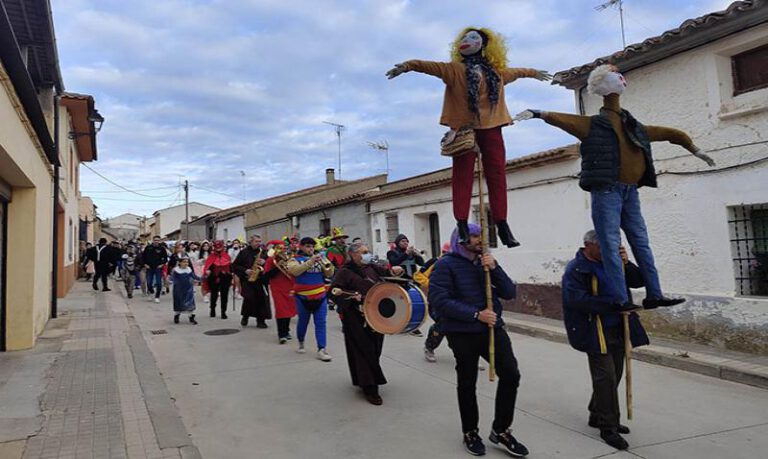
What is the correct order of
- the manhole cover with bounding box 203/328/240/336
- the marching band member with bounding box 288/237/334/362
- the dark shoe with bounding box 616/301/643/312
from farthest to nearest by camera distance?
the manhole cover with bounding box 203/328/240/336 → the marching band member with bounding box 288/237/334/362 → the dark shoe with bounding box 616/301/643/312

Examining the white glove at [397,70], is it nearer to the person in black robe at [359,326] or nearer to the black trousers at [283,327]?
the person in black robe at [359,326]

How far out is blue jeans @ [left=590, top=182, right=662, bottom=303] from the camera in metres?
3.85

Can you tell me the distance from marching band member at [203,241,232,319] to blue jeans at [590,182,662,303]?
9461 millimetres

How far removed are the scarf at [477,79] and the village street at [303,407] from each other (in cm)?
275

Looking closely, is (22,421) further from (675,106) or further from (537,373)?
(675,106)

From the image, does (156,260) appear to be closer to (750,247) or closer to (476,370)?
(476,370)

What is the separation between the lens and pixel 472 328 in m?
3.99

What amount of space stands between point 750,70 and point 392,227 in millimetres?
11489

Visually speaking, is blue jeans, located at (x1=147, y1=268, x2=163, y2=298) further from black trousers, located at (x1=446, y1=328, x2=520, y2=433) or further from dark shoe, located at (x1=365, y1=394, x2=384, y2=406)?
black trousers, located at (x1=446, y1=328, x2=520, y2=433)

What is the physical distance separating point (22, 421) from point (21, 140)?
3.95m

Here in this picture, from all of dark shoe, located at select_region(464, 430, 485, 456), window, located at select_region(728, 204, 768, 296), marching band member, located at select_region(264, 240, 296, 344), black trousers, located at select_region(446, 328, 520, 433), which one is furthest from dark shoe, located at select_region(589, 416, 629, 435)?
marching band member, located at select_region(264, 240, 296, 344)

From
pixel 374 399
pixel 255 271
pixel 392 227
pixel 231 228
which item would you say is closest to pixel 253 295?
pixel 255 271

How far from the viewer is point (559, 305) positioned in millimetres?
11125

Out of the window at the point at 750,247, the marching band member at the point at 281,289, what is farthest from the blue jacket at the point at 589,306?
the marching band member at the point at 281,289
